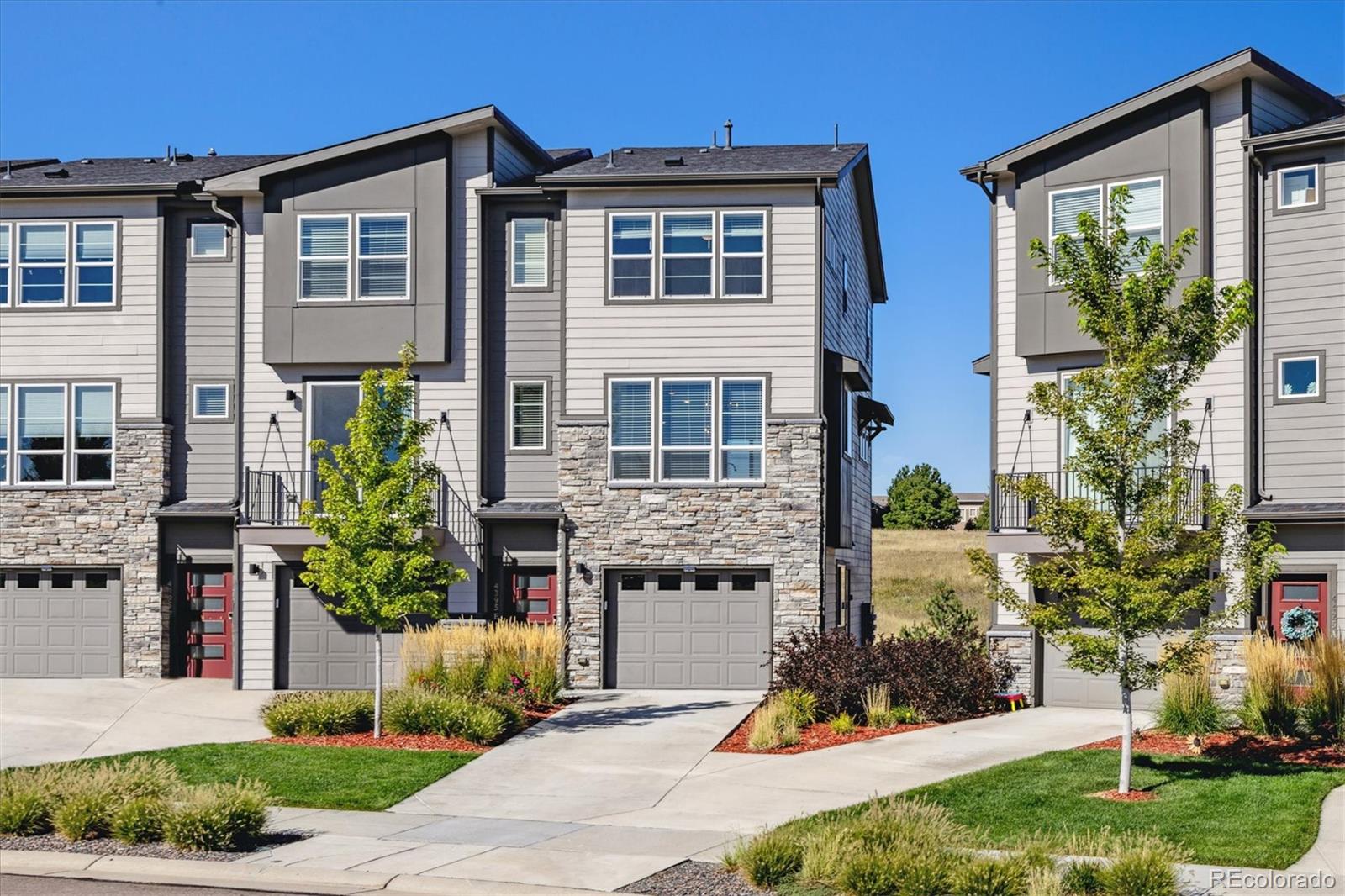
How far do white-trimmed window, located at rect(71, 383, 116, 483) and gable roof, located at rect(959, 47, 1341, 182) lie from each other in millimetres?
15433

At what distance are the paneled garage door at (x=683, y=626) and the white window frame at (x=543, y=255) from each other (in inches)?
205

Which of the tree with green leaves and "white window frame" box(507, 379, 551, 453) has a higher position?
"white window frame" box(507, 379, 551, 453)

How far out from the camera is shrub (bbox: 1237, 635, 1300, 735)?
1738cm

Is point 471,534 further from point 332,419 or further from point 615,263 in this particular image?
point 615,263

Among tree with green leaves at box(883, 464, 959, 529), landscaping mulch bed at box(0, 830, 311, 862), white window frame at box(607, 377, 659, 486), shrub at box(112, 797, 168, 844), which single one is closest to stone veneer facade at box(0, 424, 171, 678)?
white window frame at box(607, 377, 659, 486)

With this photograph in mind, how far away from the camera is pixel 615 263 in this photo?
79.3ft

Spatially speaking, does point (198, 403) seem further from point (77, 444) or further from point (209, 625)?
point (209, 625)

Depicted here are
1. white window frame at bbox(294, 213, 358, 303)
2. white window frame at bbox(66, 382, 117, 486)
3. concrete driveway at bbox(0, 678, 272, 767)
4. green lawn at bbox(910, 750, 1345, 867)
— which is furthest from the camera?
white window frame at bbox(66, 382, 117, 486)

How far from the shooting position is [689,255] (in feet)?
78.7

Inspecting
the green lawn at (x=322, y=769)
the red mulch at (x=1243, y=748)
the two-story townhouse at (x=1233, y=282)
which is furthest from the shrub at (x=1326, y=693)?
the green lawn at (x=322, y=769)

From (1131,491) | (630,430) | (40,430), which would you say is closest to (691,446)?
(630,430)

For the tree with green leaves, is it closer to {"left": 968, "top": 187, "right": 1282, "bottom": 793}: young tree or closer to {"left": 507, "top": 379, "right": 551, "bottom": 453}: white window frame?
{"left": 507, "top": 379, "right": 551, "bottom": 453}: white window frame

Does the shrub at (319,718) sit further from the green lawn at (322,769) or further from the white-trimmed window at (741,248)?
the white-trimmed window at (741,248)

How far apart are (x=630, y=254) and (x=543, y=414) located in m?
3.17
